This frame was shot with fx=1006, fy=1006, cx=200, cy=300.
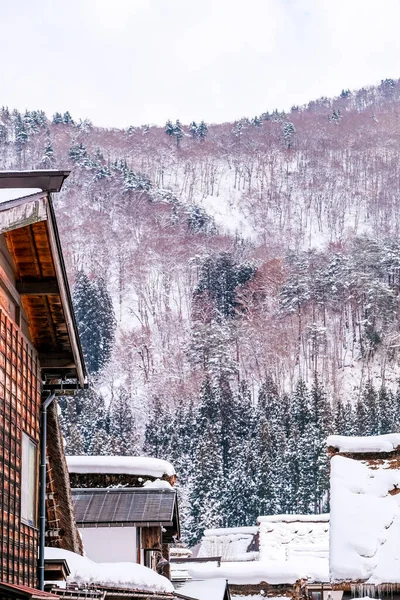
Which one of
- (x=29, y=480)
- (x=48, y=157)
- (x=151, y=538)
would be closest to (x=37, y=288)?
(x=29, y=480)

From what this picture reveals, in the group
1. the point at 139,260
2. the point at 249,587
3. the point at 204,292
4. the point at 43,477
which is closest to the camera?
the point at 43,477

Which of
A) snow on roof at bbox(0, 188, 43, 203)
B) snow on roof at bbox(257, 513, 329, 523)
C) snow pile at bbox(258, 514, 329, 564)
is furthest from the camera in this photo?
snow on roof at bbox(257, 513, 329, 523)

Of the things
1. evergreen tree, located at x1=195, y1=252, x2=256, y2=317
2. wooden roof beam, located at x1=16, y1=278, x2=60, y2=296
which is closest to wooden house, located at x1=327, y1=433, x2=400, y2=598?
wooden roof beam, located at x1=16, y1=278, x2=60, y2=296

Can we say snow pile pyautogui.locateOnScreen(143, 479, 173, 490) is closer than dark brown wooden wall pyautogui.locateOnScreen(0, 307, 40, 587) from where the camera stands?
No

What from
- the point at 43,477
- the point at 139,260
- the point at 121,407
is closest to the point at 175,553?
the point at 43,477

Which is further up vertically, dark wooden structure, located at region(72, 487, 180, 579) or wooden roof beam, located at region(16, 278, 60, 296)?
wooden roof beam, located at region(16, 278, 60, 296)

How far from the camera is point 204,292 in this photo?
403 feet

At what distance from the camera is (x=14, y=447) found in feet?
27.7

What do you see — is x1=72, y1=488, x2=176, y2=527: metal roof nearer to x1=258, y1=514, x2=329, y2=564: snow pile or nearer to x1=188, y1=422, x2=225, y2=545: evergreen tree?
x1=258, y1=514, x2=329, y2=564: snow pile

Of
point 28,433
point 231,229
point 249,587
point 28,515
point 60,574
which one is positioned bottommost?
point 249,587

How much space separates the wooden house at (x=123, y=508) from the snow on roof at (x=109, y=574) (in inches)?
131

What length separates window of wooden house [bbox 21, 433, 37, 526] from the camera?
8.97 metres

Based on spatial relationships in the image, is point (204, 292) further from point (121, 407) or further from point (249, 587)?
point (249, 587)

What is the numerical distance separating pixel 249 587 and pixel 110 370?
285 ft
